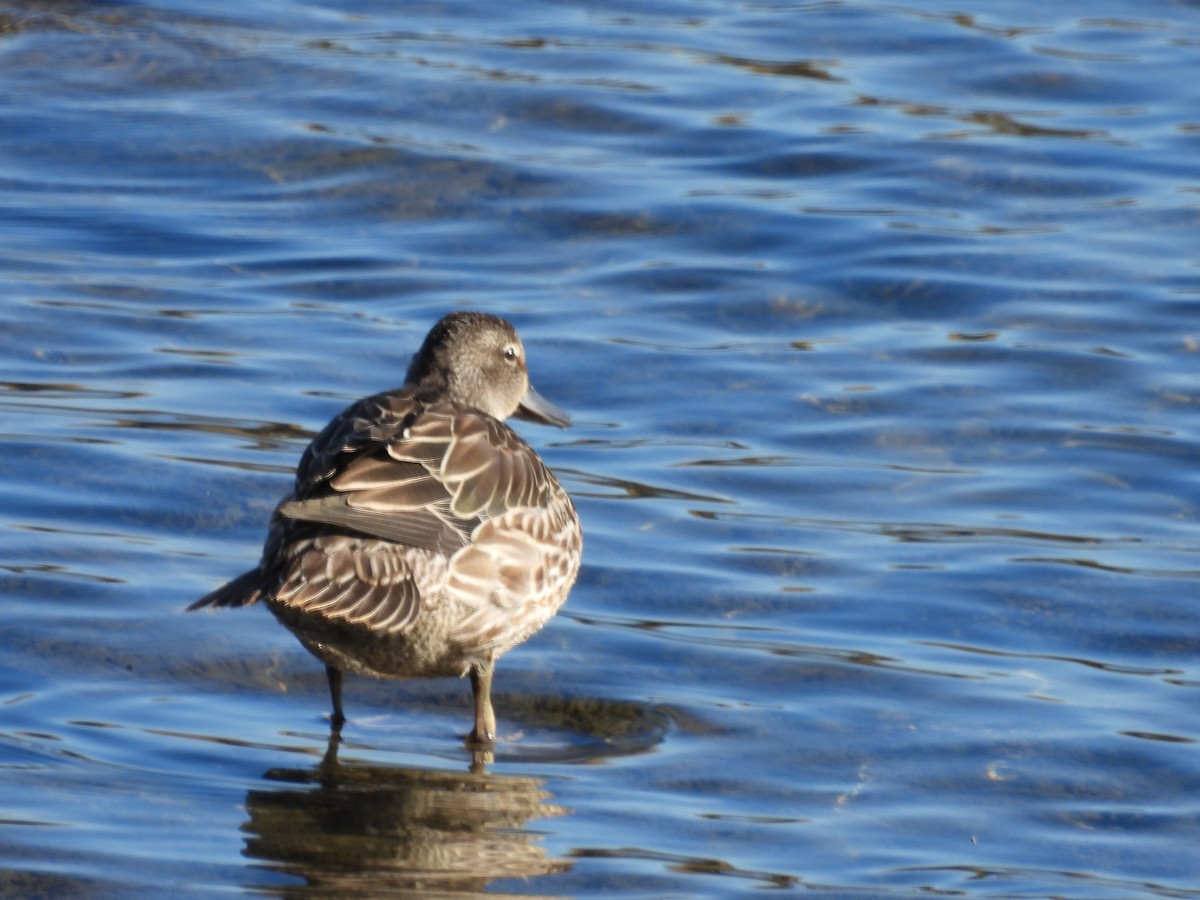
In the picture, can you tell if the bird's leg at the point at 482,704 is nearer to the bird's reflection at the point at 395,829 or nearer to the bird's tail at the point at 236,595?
the bird's reflection at the point at 395,829

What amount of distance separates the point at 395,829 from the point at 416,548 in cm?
80

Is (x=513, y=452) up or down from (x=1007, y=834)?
up

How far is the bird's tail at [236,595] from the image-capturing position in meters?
5.60

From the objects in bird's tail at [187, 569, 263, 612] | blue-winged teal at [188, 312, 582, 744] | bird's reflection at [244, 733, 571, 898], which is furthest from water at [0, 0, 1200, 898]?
bird's tail at [187, 569, 263, 612]

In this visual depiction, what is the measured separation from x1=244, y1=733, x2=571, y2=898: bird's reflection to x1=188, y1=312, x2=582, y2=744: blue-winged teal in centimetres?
36

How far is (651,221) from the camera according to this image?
12242 millimetres

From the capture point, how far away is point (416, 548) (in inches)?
231

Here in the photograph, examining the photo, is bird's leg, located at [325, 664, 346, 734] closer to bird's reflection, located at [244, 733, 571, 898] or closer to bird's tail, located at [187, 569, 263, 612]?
bird's reflection, located at [244, 733, 571, 898]

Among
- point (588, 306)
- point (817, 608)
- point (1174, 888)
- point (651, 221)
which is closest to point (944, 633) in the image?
point (817, 608)

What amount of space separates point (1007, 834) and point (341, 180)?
8.15 meters

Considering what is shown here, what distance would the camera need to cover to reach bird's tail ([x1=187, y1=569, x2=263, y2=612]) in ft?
18.4

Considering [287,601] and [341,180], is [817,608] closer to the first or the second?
[287,601]

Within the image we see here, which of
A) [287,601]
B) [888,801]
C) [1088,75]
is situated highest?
[1088,75]

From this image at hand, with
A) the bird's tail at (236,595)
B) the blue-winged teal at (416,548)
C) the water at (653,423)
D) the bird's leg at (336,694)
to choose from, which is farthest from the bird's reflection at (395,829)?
the bird's tail at (236,595)
